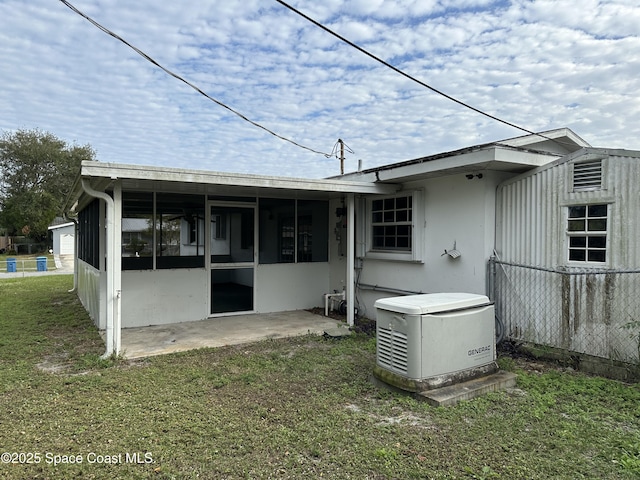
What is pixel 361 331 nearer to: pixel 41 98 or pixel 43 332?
pixel 43 332

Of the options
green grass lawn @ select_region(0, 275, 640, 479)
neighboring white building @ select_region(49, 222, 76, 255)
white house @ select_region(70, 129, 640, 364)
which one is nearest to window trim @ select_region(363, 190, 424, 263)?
white house @ select_region(70, 129, 640, 364)

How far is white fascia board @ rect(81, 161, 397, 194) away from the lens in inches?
178

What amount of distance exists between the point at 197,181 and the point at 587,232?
15.5 feet

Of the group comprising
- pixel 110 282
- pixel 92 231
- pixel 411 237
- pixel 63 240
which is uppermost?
pixel 92 231

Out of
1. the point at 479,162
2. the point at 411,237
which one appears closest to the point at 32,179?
the point at 411,237

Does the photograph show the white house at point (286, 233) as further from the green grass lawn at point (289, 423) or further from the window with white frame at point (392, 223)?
the green grass lawn at point (289, 423)

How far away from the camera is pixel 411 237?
261 inches

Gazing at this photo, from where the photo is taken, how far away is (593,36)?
6.50 metres

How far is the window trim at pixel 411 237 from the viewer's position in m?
6.39

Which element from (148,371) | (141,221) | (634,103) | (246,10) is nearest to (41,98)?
(141,221)

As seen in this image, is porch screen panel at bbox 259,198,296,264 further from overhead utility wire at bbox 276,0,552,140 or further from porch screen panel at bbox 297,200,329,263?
overhead utility wire at bbox 276,0,552,140

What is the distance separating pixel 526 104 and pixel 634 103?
6.26ft

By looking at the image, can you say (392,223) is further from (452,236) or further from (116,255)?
(116,255)

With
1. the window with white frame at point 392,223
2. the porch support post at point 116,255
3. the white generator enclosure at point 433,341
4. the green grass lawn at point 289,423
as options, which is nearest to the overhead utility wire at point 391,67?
the window with white frame at point 392,223
